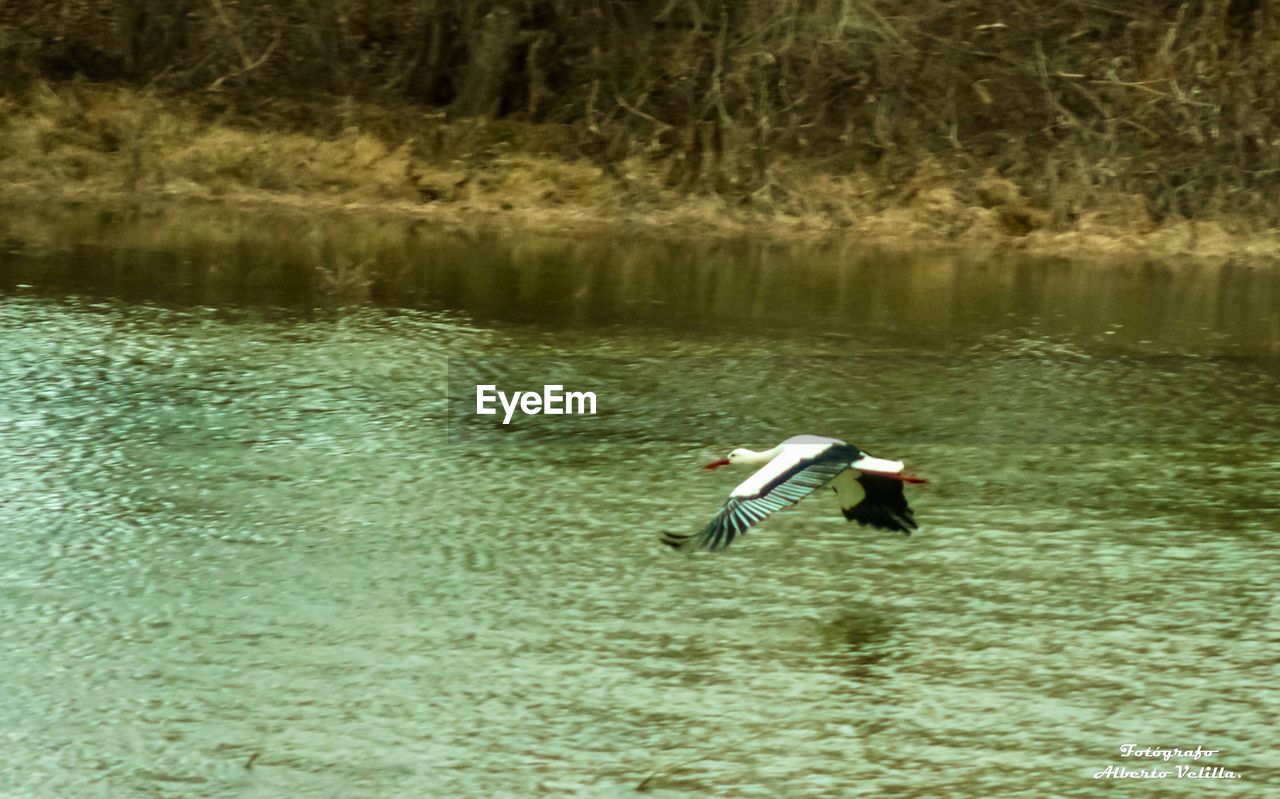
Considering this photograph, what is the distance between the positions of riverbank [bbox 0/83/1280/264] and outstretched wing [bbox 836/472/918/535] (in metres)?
12.9

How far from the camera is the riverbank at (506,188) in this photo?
2119 centimetres

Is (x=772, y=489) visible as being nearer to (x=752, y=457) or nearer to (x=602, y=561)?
(x=752, y=457)

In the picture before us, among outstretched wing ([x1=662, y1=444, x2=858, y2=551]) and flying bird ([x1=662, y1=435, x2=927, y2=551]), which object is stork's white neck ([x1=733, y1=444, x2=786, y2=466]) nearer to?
flying bird ([x1=662, y1=435, x2=927, y2=551])

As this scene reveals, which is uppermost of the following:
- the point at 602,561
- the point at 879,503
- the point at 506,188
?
the point at 506,188

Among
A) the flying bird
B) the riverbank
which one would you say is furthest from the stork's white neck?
the riverbank

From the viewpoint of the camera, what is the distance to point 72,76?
24328mm

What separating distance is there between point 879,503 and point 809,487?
1157 mm

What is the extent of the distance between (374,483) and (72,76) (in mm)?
16910

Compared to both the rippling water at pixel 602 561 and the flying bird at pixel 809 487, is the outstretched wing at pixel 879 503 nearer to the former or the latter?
the flying bird at pixel 809 487

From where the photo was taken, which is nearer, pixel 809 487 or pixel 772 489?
pixel 772 489

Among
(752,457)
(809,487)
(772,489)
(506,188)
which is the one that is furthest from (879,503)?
(506,188)

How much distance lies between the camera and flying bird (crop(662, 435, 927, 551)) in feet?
20.5

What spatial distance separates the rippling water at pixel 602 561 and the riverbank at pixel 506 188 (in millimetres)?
6563

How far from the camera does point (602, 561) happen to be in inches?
312
